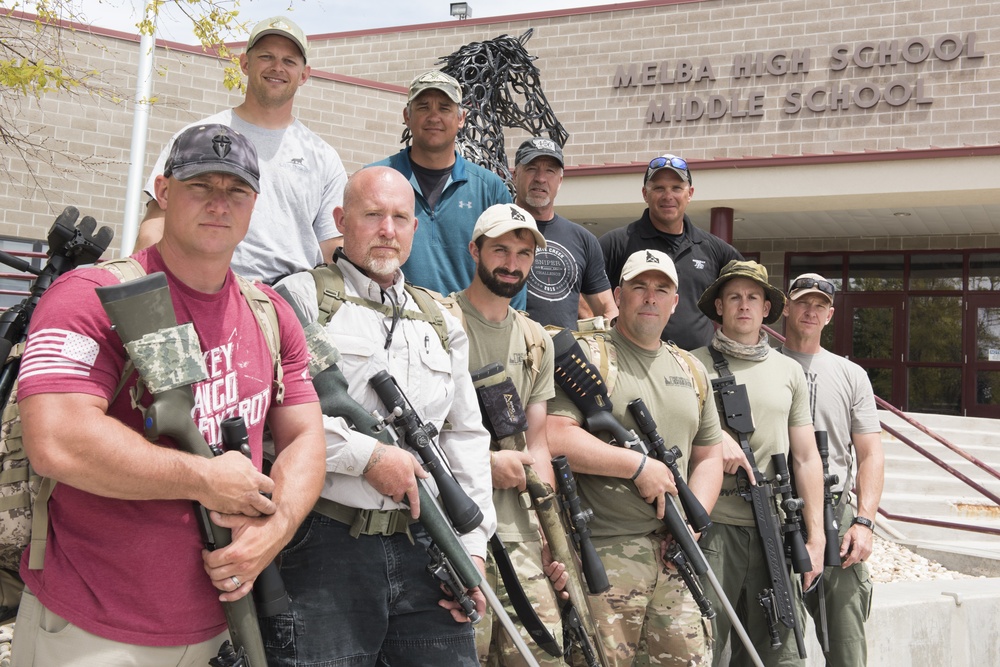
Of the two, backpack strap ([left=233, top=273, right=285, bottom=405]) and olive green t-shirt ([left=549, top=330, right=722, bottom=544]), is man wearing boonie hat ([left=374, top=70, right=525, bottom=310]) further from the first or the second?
backpack strap ([left=233, top=273, right=285, bottom=405])

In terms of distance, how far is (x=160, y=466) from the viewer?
1996mm

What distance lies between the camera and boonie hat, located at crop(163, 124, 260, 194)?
2.20m

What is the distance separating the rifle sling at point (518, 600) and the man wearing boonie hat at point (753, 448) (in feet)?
4.64

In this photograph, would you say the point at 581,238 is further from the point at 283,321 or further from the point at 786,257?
the point at 786,257

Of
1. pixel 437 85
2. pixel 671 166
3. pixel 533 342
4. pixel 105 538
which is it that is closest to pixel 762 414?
pixel 671 166

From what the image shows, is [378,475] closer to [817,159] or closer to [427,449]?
[427,449]

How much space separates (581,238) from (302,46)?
1.88 metres

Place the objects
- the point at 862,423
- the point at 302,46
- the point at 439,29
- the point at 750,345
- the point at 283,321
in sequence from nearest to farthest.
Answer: the point at 283,321, the point at 302,46, the point at 750,345, the point at 862,423, the point at 439,29

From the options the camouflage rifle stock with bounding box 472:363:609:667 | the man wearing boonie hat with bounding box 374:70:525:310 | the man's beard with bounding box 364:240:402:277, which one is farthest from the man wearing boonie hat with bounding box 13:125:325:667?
the man wearing boonie hat with bounding box 374:70:525:310

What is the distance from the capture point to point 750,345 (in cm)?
488

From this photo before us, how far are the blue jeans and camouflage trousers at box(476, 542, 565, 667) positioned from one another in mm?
586

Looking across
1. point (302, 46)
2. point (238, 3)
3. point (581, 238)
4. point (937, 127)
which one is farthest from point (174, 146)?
point (937, 127)

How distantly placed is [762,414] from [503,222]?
1944 mm

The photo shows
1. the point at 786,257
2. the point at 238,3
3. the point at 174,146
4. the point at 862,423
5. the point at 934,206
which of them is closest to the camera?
the point at 174,146
